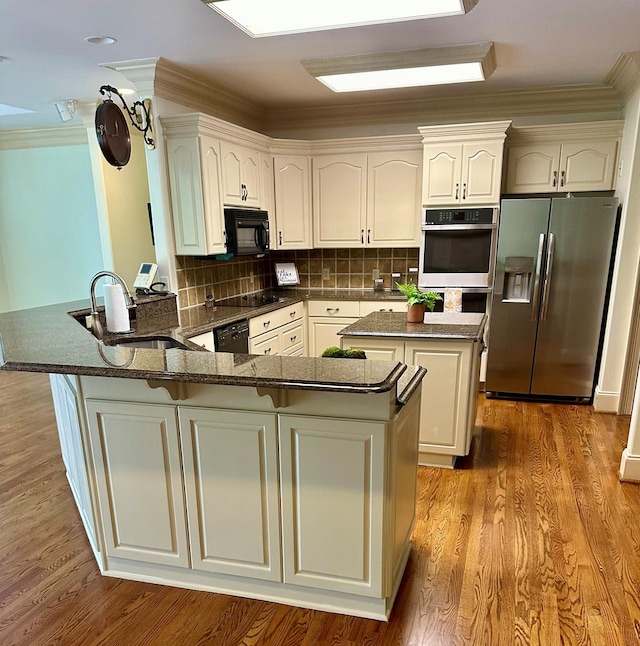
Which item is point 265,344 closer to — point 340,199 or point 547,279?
point 340,199

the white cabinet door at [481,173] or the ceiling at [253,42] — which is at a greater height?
the ceiling at [253,42]

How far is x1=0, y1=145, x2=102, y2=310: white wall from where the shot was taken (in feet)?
17.1

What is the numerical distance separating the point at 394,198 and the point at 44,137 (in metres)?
3.79

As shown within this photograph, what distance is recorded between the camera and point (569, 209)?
3.80 m

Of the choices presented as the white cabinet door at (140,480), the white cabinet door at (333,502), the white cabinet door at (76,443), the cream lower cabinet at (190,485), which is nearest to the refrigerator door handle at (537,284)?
the white cabinet door at (333,502)

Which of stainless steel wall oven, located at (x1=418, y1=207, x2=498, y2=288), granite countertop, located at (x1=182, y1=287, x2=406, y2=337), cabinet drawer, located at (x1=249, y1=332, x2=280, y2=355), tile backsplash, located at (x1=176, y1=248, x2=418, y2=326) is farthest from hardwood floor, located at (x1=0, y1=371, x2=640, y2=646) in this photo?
tile backsplash, located at (x1=176, y1=248, x2=418, y2=326)

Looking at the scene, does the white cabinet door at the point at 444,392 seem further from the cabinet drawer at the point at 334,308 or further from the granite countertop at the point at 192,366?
the cabinet drawer at the point at 334,308

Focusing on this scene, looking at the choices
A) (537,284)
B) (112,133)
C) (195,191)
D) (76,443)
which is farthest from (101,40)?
(537,284)

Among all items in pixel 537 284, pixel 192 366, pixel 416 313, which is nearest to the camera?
pixel 192 366

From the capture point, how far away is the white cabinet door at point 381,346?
286cm

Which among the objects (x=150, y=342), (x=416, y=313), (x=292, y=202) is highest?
(x=292, y=202)

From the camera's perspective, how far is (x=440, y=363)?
111 inches

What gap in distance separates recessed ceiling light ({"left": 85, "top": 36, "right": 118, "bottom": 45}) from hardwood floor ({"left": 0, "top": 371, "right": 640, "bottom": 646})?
2597 millimetres

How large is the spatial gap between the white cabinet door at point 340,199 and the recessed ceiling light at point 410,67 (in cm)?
121
